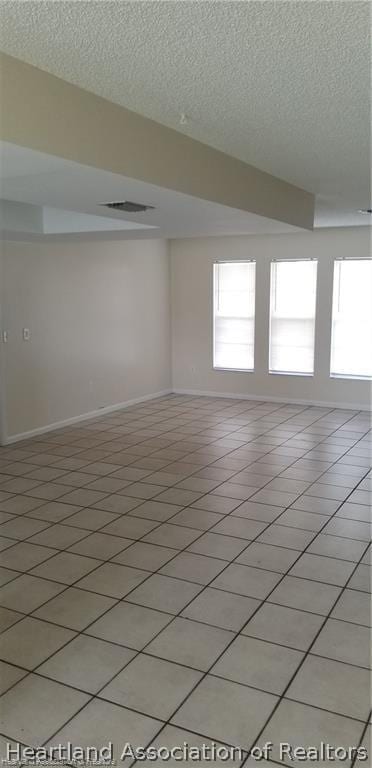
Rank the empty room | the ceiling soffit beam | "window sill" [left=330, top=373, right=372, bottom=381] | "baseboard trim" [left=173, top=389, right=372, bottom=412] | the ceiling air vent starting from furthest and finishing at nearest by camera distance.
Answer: "baseboard trim" [left=173, top=389, right=372, bottom=412] < "window sill" [left=330, top=373, right=372, bottom=381] < the ceiling air vent < the ceiling soffit beam < the empty room

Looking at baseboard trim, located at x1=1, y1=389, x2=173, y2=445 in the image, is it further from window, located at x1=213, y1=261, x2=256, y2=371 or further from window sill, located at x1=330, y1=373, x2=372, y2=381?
window sill, located at x1=330, y1=373, x2=372, y2=381

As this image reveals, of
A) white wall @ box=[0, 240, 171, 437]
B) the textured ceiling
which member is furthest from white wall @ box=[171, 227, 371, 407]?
the textured ceiling

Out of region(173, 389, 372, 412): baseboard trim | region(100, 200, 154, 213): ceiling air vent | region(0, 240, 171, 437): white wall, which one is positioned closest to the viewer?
region(100, 200, 154, 213): ceiling air vent

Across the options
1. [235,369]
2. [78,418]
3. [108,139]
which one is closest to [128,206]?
[108,139]

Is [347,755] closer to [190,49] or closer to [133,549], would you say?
[133,549]

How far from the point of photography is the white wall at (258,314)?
7.42 meters

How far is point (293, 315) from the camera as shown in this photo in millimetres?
7730

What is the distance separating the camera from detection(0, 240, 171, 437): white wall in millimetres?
5879

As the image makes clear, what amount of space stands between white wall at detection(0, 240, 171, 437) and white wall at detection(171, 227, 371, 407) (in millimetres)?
226

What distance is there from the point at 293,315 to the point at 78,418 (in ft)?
9.89

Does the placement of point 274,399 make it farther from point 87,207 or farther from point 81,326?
point 87,207

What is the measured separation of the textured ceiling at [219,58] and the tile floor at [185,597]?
2.25 metres

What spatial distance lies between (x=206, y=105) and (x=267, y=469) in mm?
3168

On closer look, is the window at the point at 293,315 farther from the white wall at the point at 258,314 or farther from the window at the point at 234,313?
the window at the point at 234,313
